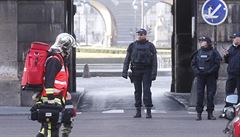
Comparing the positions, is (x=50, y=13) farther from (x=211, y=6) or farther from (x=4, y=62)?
(x=211, y=6)

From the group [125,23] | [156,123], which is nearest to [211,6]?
[156,123]

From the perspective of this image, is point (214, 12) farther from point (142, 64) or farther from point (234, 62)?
point (142, 64)

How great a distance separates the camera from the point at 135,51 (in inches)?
617

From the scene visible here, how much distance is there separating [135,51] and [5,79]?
4.61 m

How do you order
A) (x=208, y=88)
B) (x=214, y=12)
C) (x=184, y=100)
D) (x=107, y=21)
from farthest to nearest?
(x=107, y=21)
(x=184, y=100)
(x=214, y=12)
(x=208, y=88)

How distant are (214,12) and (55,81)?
964 centimetres

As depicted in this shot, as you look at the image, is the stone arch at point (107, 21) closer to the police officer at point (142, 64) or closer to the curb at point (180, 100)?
the curb at point (180, 100)

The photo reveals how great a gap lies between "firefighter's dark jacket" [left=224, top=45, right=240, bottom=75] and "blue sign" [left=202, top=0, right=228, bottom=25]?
240cm

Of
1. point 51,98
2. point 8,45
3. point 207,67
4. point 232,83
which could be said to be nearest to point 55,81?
point 51,98

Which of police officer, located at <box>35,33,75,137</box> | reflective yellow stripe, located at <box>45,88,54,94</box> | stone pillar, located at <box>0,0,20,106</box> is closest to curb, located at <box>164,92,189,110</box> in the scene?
stone pillar, located at <box>0,0,20,106</box>

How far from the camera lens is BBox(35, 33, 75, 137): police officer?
29.3ft

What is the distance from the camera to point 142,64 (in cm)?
1567

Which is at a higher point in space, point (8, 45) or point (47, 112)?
point (8, 45)

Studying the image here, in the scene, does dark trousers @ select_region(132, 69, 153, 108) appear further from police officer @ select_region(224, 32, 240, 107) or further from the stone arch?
the stone arch
